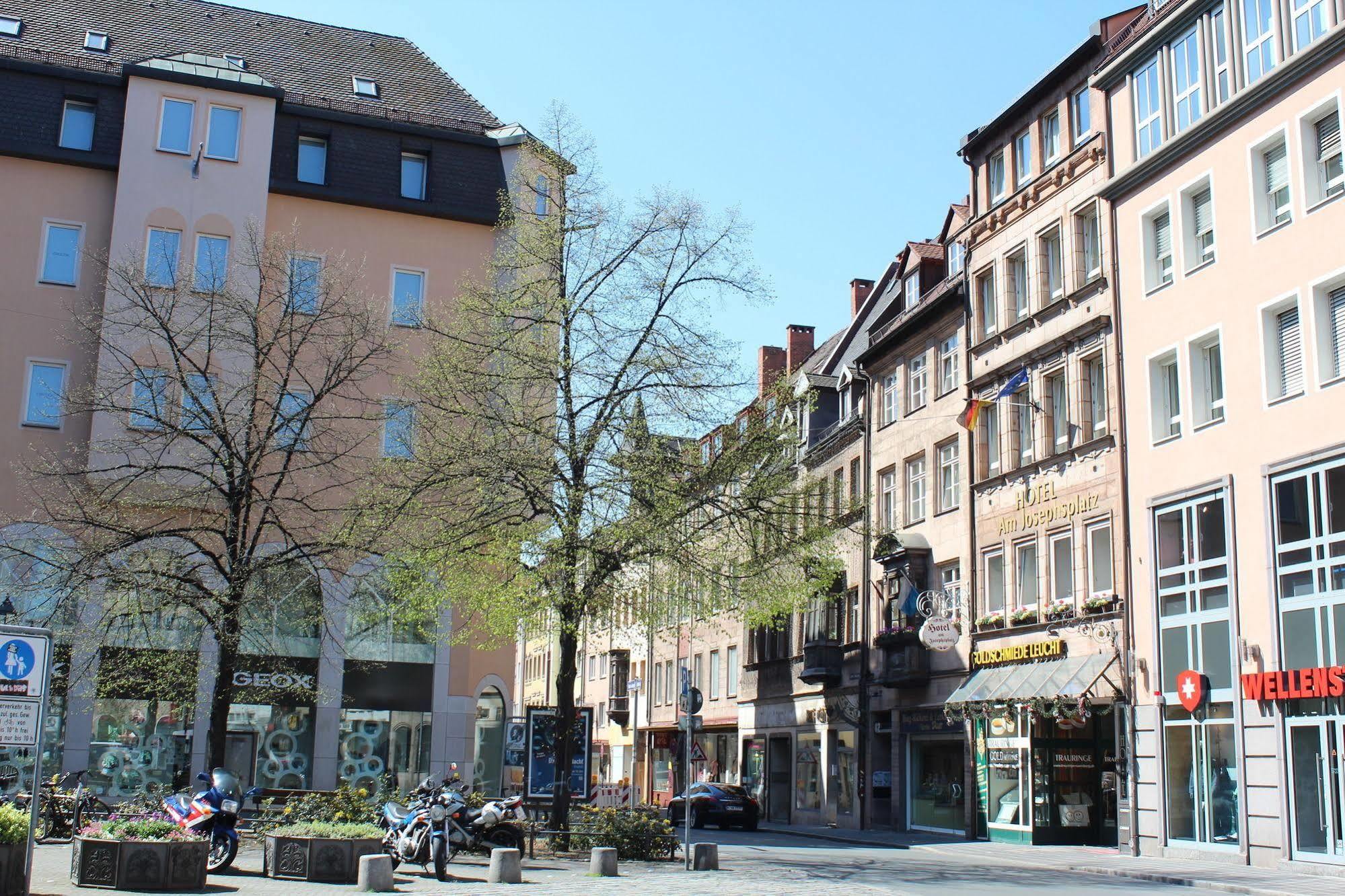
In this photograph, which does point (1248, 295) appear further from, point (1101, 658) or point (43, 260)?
point (43, 260)

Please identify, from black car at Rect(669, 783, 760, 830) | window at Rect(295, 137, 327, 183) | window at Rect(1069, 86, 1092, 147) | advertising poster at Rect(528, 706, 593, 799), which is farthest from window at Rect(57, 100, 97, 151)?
black car at Rect(669, 783, 760, 830)

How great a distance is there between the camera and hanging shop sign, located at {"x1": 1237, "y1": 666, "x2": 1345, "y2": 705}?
2070cm

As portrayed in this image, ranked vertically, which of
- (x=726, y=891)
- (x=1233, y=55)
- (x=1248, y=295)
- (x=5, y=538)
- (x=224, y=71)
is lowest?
(x=726, y=891)

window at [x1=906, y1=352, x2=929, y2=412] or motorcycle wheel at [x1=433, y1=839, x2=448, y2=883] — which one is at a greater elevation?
window at [x1=906, y1=352, x2=929, y2=412]

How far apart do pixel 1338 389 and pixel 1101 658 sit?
305 inches

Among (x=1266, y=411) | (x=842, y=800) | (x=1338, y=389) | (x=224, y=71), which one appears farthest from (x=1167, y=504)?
(x=224, y=71)

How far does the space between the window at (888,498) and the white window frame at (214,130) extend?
63.8ft

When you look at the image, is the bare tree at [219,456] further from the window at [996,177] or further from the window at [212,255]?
the window at [996,177]

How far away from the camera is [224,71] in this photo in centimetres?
3500

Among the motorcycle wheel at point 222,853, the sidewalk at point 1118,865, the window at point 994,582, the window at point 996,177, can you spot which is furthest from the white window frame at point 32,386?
the window at point 996,177

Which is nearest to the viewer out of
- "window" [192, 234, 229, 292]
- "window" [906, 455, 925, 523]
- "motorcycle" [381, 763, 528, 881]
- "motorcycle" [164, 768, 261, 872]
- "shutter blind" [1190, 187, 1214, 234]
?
"motorcycle" [164, 768, 261, 872]

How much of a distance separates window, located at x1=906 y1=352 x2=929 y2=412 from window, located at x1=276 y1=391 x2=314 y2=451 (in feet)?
52.5

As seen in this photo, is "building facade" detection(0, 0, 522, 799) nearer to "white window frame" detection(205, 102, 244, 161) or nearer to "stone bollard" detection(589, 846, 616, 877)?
"white window frame" detection(205, 102, 244, 161)

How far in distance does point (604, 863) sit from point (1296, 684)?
11.1 metres
